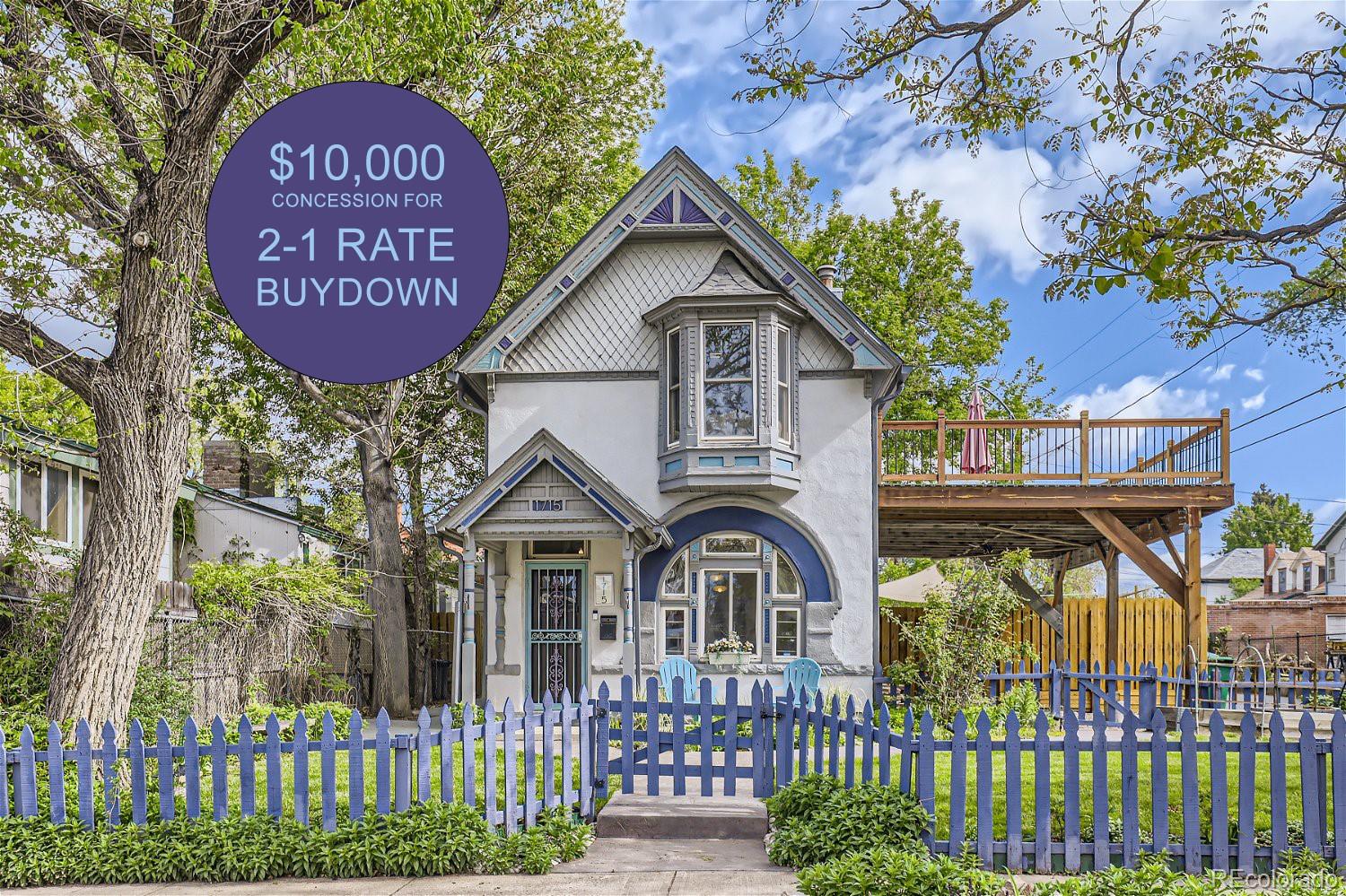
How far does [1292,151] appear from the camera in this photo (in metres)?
10.6

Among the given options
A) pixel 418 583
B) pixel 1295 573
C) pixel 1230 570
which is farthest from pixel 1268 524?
pixel 418 583

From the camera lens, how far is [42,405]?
44.4 ft

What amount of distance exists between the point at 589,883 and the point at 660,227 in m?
11.7

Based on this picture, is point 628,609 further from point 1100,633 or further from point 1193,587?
point 1100,633

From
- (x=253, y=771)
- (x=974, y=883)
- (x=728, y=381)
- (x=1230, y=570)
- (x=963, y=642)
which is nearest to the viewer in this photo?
(x=974, y=883)

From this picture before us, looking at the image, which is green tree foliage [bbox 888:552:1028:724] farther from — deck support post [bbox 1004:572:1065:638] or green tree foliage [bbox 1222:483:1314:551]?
green tree foliage [bbox 1222:483:1314:551]

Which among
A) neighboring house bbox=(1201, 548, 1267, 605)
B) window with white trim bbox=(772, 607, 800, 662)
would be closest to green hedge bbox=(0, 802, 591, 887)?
window with white trim bbox=(772, 607, 800, 662)

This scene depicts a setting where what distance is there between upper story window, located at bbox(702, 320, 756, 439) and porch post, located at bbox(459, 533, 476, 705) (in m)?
3.80

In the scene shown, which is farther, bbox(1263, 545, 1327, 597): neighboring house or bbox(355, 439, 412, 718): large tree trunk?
bbox(1263, 545, 1327, 597): neighboring house

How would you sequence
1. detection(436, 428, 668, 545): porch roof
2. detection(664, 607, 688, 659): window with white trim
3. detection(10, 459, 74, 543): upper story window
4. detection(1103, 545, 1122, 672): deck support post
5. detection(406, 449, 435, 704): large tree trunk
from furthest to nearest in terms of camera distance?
detection(406, 449, 435, 704): large tree trunk → detection(1103, 545, 1122, 672): deck support post → detection(664, 607, 688, 659): window with white trim → detection(10, 459, 74, 543): upper story window → detection(436, 428, 668, 545): porch roof

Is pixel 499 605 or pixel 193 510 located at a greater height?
pixel 193 510

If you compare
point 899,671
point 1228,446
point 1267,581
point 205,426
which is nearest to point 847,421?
point 899,671

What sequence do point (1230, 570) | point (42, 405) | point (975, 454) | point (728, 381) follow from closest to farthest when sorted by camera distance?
point (42, 405) → point (728, 381) → point (975, 454) → point (1230, 570)

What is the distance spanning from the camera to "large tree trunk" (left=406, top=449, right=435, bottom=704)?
24.5 metres
